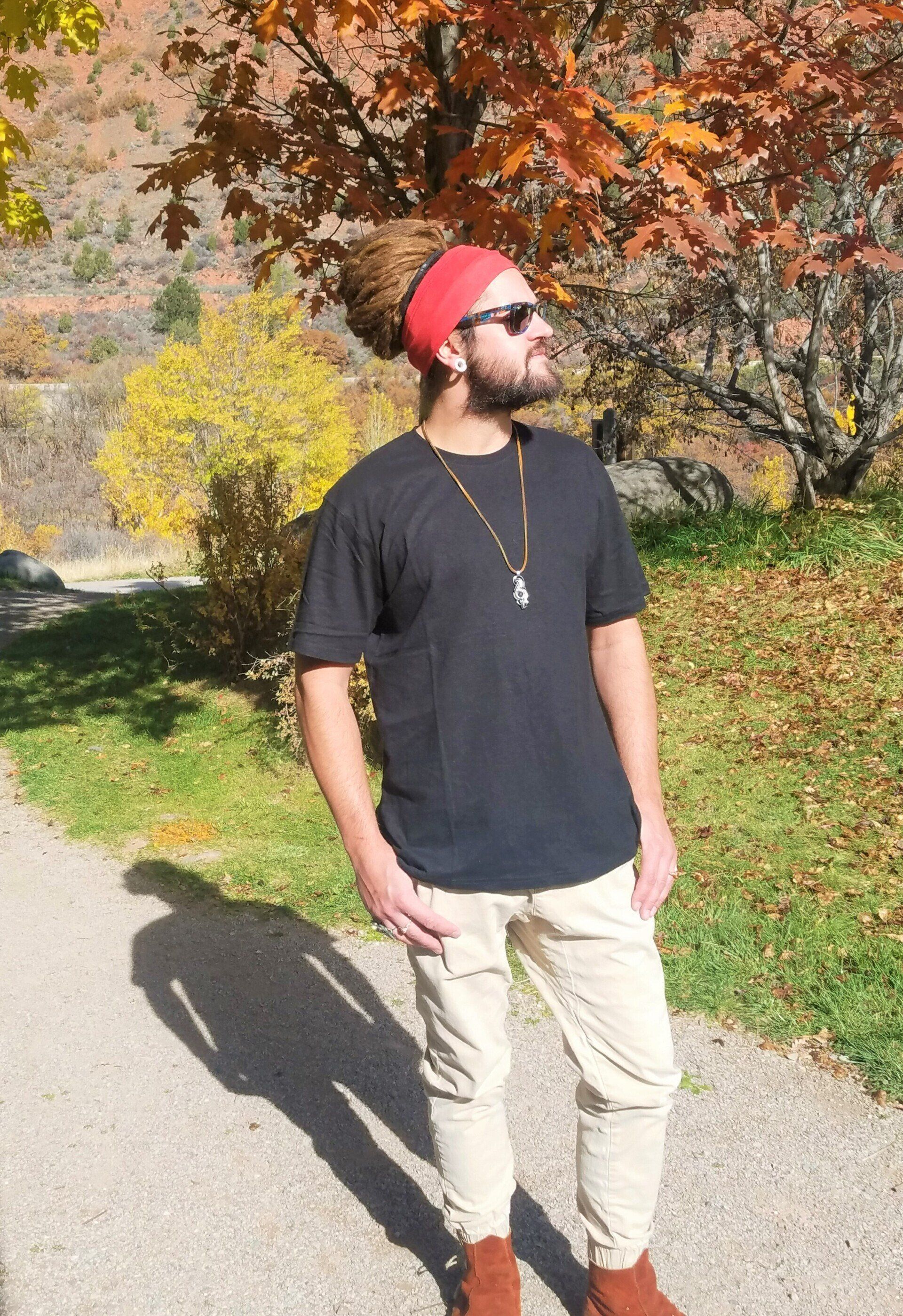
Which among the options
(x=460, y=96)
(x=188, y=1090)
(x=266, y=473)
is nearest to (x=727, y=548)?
(x=266, y=473)

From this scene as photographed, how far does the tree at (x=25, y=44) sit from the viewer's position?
546cm

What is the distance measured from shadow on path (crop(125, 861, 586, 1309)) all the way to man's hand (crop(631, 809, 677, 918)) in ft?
3.05

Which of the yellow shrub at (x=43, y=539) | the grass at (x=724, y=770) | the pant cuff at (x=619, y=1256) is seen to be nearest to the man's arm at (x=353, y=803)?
the pant cuff at (x=619, y=1256)

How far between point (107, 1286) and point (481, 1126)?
38.3 inches

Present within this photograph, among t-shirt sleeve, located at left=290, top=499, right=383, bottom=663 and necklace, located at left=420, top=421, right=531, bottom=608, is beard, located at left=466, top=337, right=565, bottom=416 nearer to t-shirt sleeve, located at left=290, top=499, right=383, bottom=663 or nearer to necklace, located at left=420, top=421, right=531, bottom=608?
necklace, located at left=420, top=421, right=531, bottom=608

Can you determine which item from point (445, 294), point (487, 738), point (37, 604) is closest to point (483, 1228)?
point (487, 738)

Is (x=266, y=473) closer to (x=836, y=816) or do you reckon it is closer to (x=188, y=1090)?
(x=836, y=816)

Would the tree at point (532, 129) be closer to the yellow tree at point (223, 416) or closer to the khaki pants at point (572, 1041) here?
the khaki pants at point (572, 1041)

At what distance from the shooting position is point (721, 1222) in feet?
7.96

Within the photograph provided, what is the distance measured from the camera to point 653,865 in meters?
1.96

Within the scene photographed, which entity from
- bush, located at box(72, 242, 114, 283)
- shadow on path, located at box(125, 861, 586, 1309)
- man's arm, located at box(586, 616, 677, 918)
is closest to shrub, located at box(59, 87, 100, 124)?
bush, located at box(72, 242, 114, 283)

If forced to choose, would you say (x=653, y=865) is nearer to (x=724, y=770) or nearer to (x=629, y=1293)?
(x=629, y=1293)

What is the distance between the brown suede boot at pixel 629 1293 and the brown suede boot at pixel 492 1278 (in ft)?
0.50

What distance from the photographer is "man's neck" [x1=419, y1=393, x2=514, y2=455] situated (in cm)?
189
